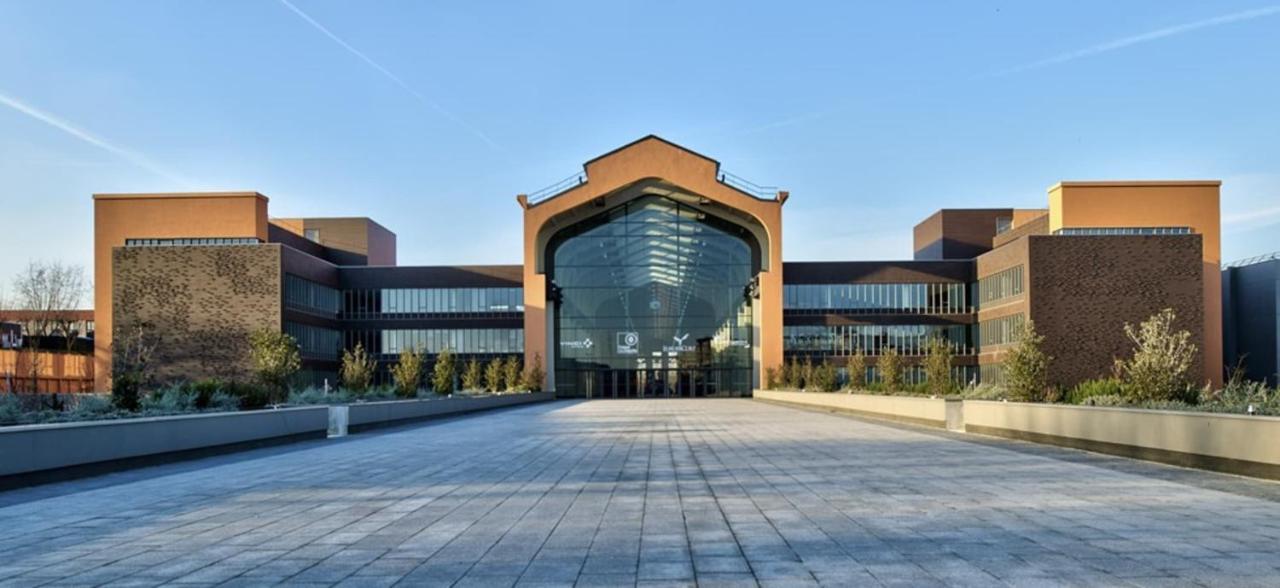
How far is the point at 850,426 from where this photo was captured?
96.5 ft

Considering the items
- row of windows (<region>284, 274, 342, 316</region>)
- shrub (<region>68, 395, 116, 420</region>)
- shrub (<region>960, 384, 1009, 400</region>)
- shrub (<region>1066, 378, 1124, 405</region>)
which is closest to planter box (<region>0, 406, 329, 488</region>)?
shrub (<region>68, 395, 116, 420</region>)

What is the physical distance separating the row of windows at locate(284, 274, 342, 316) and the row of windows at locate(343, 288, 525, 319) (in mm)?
2074

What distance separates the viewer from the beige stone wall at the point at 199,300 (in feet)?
198

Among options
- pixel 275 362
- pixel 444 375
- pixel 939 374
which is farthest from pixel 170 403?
pixel 939 374

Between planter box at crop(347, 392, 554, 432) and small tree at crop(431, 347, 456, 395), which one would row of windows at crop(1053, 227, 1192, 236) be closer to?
planter box at crop(347, 392, 554, 432)

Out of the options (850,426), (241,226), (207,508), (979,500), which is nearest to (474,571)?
(207,508)

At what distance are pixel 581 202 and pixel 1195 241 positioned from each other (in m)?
36.7

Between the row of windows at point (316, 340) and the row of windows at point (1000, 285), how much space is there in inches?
1688

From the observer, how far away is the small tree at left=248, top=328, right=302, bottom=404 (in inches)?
1319

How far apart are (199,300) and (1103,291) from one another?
2043 inches

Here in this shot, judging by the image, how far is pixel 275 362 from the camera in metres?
35.0

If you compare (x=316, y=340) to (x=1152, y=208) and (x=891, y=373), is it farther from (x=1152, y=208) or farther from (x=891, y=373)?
(x=1152, y=208)

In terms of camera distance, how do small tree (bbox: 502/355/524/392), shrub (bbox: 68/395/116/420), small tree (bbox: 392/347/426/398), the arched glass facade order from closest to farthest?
shrub (bbox: 68/395/116/420), small tree (bbox: 392/347/426/398), small tree (bbox: 502/355/524/392), the arched glass facade

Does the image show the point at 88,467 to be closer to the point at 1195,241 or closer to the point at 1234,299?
the point at 1195,241
